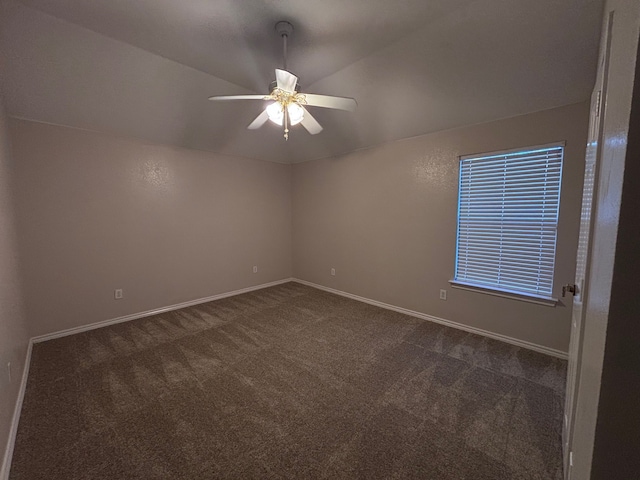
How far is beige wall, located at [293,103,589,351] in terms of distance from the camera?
2.52 meters

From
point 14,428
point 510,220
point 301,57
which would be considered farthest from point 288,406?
point 301,57

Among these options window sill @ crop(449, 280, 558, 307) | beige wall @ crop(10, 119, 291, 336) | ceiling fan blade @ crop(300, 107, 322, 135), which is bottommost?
window sill @ crop(449, 280, 558, 307)

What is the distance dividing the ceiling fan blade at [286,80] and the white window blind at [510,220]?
2.26 m

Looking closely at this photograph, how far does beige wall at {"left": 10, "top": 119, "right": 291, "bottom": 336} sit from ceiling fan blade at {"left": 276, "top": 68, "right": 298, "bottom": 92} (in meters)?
2.58

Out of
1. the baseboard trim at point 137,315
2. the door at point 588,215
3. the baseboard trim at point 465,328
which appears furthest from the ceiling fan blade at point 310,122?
the baseboard trim at point 137,315

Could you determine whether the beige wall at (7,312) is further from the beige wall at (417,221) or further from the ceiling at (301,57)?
the beige wall at (417,221)

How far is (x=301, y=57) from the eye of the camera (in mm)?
2445

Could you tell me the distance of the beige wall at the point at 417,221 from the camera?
2518 mm

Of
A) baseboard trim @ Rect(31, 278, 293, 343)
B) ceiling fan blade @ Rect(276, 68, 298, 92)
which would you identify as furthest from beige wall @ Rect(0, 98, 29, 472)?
ceiling fan blade @ Rect(276, 68, 298, 92)

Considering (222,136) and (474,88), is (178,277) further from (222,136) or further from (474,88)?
(474,88)

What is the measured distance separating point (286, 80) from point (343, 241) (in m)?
2.93

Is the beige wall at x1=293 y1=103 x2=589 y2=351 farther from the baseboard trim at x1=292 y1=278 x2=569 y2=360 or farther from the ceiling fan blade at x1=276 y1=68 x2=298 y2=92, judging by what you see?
the ceiling fan blade at x1=276 y1=68 x2=298 y2=92

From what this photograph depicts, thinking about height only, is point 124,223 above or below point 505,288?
above

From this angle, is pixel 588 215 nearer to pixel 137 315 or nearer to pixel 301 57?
pixel 301 57
